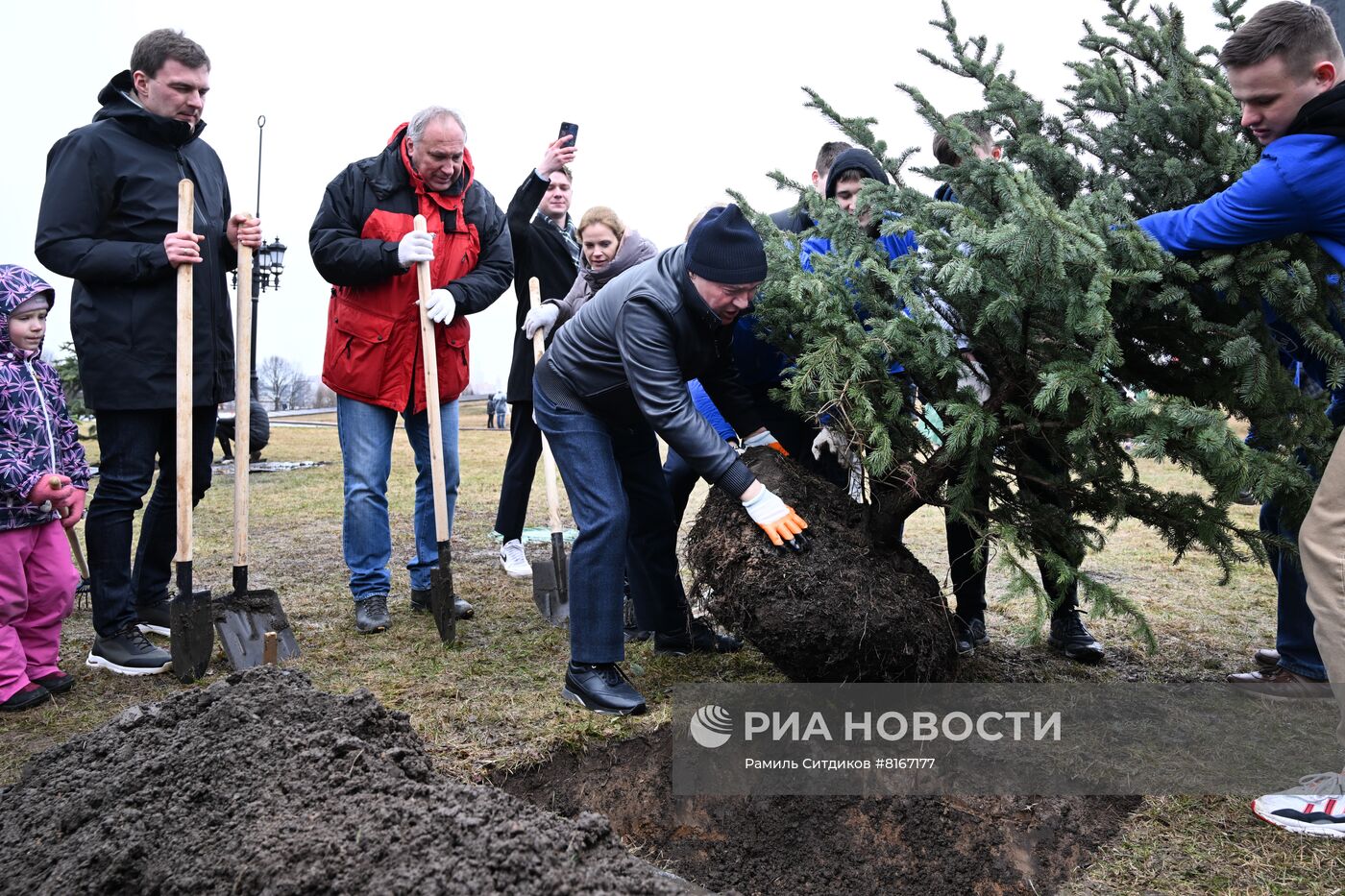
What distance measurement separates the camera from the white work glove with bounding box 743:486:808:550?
3.14 metres

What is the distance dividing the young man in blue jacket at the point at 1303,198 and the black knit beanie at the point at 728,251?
1277mm

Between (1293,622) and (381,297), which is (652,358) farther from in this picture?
(1293,622)

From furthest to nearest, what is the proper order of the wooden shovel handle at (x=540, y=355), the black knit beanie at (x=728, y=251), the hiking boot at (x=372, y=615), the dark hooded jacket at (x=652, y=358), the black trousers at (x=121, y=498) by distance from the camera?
the wooden shovel handle at (x=540, y=355) < the hiking boot at (x=372, y=615) < the black trousers at (x=121, y=498) < the dark hooded jacket at (x=652, y=358) < the black knit beanie at (x=728, y=251)

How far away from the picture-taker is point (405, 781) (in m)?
2.35

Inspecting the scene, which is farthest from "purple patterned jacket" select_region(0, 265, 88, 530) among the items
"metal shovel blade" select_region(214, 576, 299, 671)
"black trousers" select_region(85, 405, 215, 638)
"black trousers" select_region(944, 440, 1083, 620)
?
"black trousers" select_region(944, 440, 1083, 620)

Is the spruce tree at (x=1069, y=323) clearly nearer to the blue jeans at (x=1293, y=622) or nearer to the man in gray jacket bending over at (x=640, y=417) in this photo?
the man in gray jacket bending over at (x=640, y=417)

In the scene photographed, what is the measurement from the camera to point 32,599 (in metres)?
3.57

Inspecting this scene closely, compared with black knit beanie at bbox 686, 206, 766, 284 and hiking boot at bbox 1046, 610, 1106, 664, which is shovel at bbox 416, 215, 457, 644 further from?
hiking boot at bbox 1046, 610, 1106, 664

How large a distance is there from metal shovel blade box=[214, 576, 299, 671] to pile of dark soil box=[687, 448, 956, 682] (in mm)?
1847

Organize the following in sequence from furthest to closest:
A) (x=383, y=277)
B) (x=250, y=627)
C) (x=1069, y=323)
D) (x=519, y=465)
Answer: (x=519, y=465) → (x=383, y=277) → (x=250, y=627) → (x=1069, y=323)

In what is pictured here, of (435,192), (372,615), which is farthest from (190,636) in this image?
(435,192)

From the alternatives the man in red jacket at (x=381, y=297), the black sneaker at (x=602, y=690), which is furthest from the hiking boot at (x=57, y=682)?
the black sneaker at (x=602, y=690)

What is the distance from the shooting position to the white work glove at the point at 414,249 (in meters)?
4.30

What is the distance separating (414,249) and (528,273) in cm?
140
